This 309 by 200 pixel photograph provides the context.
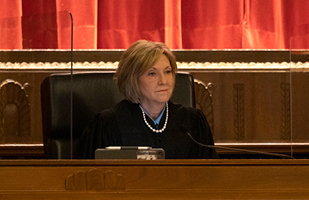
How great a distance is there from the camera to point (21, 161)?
3.24ft

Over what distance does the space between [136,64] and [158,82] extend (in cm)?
13

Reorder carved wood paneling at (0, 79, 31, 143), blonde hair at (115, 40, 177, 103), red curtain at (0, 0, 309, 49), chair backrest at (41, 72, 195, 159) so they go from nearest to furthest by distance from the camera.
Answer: carved wood paneling at (0, 79, 31, 143) < chair backrest at (41, 72, 195, 159) < blonde hair at (115, 40, 177, 103) < red curtain at (0, 0, 309, 49)

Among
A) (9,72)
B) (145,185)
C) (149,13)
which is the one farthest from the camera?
(149,13)

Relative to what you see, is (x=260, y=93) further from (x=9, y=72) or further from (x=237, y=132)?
(x=9, y=72)

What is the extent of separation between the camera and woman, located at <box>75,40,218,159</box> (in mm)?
2008

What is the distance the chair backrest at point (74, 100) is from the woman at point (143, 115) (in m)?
0.05

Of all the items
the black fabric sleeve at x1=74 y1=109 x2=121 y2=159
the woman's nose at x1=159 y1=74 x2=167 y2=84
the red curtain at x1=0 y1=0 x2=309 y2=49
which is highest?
the red curtain at x1=0 y1=0 x2=309 y2=49

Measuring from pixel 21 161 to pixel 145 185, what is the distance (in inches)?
10.5

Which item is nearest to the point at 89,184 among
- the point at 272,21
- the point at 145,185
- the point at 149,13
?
the point at 145,185

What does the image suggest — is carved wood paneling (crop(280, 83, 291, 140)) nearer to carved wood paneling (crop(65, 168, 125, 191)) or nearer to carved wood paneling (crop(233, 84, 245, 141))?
carved wood paneling (crop(233, 84, 245, 141))

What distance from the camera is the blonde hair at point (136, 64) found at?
202cm

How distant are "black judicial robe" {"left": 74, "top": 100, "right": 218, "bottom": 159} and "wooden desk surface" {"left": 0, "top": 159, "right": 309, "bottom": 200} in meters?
1.01

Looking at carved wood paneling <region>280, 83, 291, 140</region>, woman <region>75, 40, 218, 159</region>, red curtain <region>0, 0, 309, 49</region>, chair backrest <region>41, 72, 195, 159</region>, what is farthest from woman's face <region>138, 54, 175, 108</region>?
carved wood paneling <region>280, 83, 291, 140</region>

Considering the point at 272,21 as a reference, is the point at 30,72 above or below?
below
